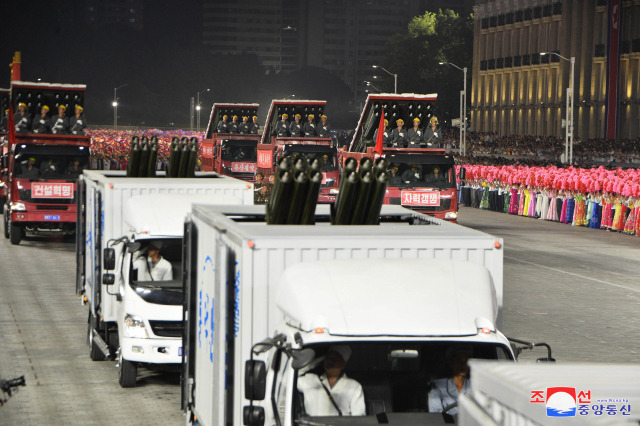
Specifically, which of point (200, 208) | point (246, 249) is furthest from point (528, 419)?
point (200, 208)

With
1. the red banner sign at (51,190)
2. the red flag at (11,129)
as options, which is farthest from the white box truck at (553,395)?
the red flag at (11,129)

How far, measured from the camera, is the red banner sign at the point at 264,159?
43.6 metres

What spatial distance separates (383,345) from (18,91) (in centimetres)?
3114

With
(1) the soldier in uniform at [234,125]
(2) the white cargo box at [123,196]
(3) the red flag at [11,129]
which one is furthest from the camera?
(1) the soldier in uniform at [234,125]

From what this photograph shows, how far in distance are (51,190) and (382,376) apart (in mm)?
23139

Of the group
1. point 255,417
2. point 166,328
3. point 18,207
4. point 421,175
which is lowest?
point 166,328

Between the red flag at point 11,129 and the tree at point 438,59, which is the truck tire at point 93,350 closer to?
the red flag at point 11,129

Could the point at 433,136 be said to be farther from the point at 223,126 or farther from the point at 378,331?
the point at 378,331

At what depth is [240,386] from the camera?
24.7 feet

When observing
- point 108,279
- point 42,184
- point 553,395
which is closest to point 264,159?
point 42,184

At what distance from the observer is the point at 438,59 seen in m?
A: 139

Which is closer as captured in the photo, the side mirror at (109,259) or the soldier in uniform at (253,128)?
the side mirror at (109,259)

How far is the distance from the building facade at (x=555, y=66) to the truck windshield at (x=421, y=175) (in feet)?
162

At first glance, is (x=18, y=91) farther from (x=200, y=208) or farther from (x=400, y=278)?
(x=400, y=278)
